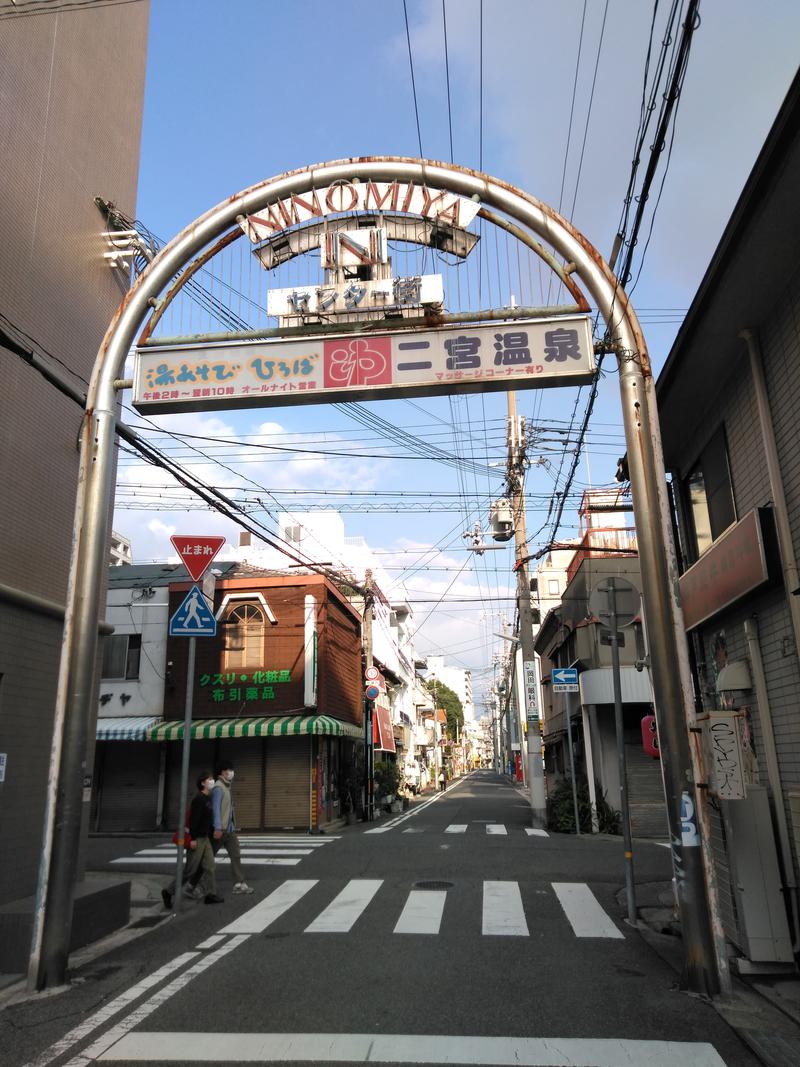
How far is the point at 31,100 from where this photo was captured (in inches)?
435

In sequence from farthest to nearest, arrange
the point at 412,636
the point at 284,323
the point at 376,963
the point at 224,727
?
the point at 412,636 < the point at 224,727 < the point at 284,323 < the point at 376,963

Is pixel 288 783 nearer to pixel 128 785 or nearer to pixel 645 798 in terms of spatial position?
pixel 128 785

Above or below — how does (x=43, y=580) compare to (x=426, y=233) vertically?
below

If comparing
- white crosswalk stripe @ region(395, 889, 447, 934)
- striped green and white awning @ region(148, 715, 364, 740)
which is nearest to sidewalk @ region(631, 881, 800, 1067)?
white crosswalk stripe @ region(395, 889, 447, 934)

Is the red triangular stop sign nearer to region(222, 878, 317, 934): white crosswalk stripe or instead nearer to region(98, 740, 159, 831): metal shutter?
region(222, 878, 317, 934): white crosswalk stripe

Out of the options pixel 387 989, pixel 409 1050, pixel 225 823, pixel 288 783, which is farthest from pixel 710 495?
pixel 288 783

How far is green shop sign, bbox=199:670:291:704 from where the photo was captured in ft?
74.8

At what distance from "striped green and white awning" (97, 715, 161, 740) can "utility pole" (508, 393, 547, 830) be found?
1121 cm

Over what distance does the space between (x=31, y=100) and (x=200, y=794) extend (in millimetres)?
10303

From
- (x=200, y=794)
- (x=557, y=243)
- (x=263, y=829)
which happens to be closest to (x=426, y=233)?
(x=557, y=243)

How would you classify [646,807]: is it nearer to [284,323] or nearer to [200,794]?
[200,794]

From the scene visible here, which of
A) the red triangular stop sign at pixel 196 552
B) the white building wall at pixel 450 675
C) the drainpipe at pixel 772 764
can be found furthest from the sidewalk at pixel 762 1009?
the white building wall at pixel 450 675

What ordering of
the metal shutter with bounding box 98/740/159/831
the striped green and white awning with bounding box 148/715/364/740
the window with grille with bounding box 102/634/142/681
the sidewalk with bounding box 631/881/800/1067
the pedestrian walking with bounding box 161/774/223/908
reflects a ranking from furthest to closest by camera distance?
1. the window with grille with bounding box 102/634/142/681
2. the metal shutter with bounding box 98/740/159/831
3. the striped green and white awning with bounding box 148/715/364/740
4. the pedestrian walking with bounding box 161/774/223/908
5. the sidewalk with bounding box 631/881/800/1067

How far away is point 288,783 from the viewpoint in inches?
877
